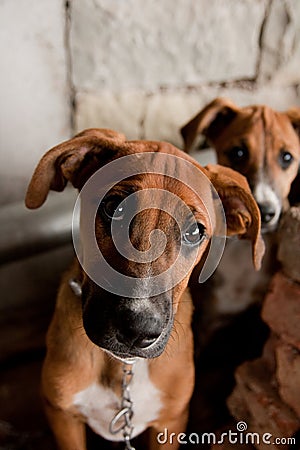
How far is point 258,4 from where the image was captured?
3.35 m

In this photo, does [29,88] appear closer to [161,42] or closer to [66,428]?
[161,42]

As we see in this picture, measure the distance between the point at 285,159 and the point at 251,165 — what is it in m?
0.22

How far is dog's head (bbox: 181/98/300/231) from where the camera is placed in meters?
2.82

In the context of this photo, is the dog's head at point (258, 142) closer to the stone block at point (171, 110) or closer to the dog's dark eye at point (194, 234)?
the stone block at point (171, 110)

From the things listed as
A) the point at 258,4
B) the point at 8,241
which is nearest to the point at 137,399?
the point at 8,241

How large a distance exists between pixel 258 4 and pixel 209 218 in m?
1.91

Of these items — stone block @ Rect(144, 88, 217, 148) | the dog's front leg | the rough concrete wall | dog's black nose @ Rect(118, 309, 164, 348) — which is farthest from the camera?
stone block @ Rect(144, 88, 217, 148)

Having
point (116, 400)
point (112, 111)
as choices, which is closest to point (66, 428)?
point (116, 400)

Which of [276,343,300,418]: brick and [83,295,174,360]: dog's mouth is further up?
[83,295,174,360]: dog's mouth

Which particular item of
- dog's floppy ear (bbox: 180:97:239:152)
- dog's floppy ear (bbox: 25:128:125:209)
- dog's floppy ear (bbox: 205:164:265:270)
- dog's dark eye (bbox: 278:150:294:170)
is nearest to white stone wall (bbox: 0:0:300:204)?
dog's floppy ear (bbox: 180:97:239:152)

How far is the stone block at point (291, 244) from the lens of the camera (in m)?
2.16

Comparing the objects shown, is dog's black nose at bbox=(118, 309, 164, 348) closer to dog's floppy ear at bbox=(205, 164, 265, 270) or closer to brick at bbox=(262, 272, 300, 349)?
dog's floppy ear at bbox=(205, 164, 265, 270)

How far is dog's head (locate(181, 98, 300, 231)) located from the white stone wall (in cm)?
42

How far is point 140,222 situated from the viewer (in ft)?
5.77
